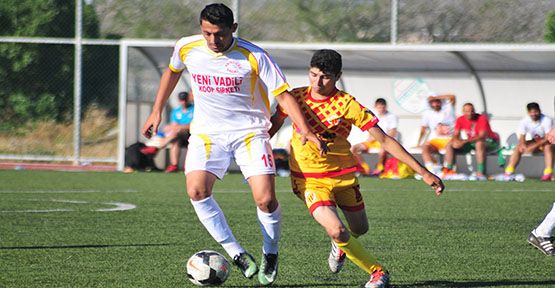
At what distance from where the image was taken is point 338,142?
6.65 meters

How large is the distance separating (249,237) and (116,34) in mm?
16967

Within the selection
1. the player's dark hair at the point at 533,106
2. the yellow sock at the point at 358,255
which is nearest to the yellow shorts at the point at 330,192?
the yellow sock at the point at 358,255

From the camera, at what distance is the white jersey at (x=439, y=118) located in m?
18.8

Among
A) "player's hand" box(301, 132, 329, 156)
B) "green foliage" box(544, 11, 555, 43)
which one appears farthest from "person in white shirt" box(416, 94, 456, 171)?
"player's hand" box(301, 132, 329, 156)

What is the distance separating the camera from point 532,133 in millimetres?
18094

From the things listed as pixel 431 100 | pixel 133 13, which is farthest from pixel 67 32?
pixel 431 100

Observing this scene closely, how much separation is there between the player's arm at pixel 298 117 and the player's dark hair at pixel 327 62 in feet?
0.81

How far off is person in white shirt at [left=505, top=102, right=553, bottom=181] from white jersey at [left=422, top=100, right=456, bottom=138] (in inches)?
50.7

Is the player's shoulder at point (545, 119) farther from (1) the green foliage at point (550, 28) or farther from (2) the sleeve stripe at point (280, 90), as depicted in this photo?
(2) the sleeve stripe at point (280, 90)

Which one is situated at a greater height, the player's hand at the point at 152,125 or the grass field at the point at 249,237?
the player's hand at the point at 152,125

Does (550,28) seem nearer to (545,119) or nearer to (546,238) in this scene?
(545,119)

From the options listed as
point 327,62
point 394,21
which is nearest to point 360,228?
point 327,62

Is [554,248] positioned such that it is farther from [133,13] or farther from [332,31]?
[133,13]

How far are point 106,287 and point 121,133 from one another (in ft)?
44.5
